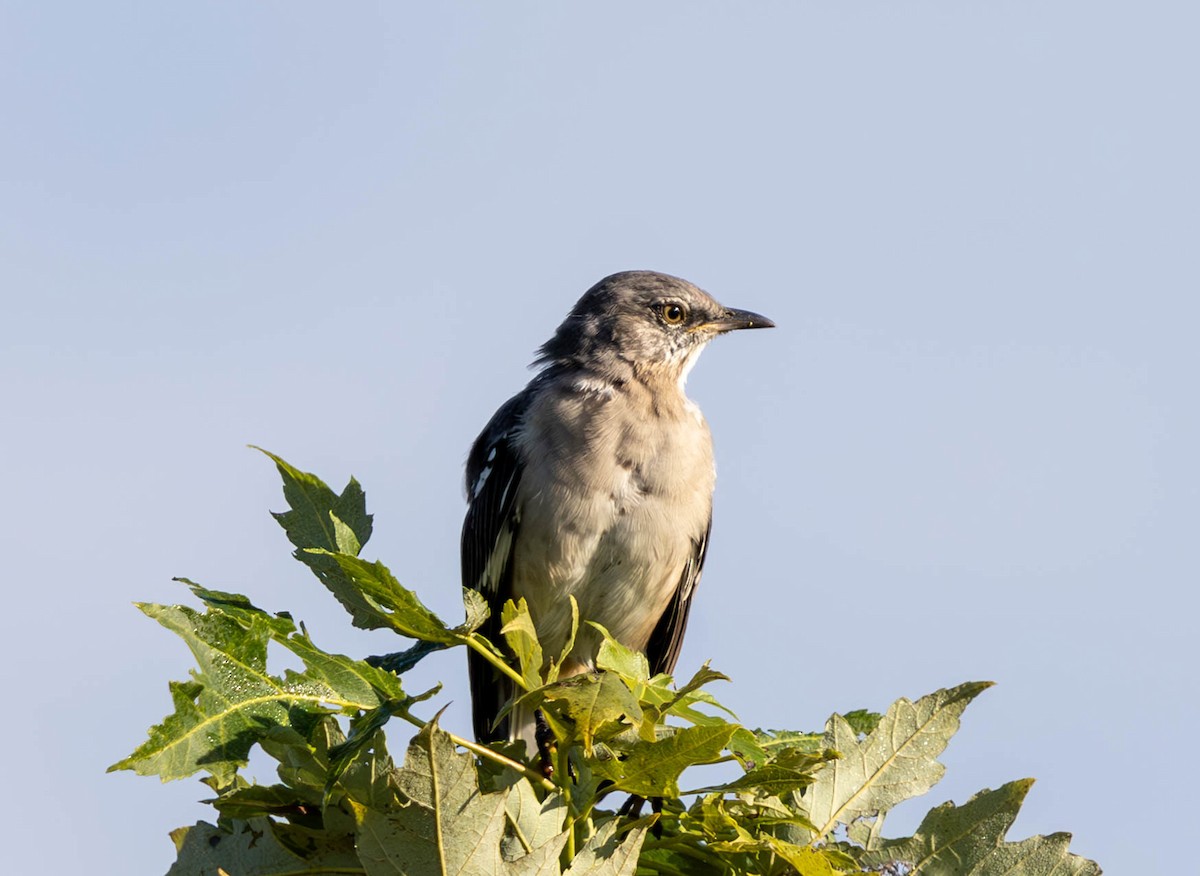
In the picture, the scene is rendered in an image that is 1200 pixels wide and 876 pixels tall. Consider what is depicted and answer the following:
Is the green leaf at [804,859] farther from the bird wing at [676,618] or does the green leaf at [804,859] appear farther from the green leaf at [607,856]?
the bird wing at [676,618]

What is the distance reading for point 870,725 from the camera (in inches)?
188

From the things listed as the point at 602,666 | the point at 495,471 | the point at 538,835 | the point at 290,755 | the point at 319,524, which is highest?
→ the point at 495,471

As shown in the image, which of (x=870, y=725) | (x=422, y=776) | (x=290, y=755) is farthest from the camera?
(x=870, y=725)

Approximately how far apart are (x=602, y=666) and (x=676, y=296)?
5448mm

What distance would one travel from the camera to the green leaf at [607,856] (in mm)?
3518

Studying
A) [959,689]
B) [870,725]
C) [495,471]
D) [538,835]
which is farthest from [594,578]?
[538,835]

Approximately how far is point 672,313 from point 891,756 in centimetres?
521

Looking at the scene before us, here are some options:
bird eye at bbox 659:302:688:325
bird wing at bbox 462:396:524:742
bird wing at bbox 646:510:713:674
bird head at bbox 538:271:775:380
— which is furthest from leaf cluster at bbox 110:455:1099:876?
bird eye at bbox 659:302:688:325

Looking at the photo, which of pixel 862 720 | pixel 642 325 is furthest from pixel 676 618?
pixel 862 720

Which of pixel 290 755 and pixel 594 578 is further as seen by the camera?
pixel 594 578

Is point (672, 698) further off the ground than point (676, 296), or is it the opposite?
point (676, 296)

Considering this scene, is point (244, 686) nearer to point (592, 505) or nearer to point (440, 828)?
point (440, 828)

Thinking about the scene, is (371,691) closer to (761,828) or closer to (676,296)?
(761,828)

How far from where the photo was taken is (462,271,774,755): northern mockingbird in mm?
7594
